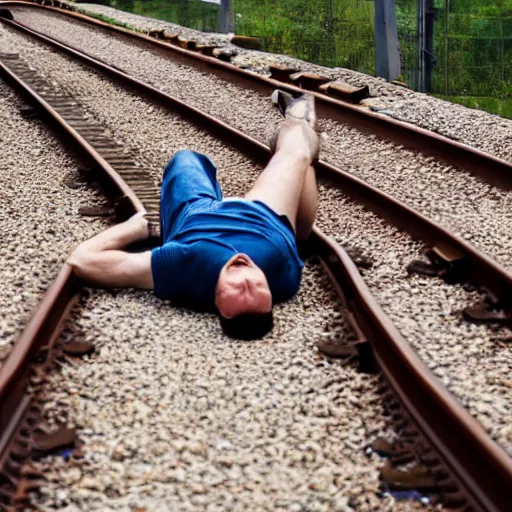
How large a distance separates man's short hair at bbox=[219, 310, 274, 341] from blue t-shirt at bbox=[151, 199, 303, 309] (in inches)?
9.8

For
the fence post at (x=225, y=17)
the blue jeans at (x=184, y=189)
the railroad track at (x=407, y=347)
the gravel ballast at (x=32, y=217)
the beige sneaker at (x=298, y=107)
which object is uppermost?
the fence post at (x=225, y=17)

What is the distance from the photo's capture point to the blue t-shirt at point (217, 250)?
4.41m

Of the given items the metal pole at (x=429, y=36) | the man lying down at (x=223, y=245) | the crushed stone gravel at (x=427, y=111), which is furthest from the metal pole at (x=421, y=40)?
the man lying down at (x=223, y=245)

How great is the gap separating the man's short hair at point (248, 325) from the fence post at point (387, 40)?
7.72m

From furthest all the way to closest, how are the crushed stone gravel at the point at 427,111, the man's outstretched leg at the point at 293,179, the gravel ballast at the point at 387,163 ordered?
the crushed stone gravel at the point at 427,111
the gravel ballast at the point at 387,163
the man's outstretched leg at the point at 293,179

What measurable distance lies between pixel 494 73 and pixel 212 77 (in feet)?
12.1

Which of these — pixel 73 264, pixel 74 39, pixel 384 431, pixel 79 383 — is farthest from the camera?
pixel 74 39

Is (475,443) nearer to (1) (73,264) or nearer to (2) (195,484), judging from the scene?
(2) (195,484)

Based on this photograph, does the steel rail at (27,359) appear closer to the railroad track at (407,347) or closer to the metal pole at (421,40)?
the railroad track at (407,347)

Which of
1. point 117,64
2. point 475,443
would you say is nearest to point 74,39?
point 117,64

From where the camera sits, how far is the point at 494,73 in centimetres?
1209

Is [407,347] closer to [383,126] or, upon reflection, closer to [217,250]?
[217,250]

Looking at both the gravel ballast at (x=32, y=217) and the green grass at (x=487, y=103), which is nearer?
the gravel ballast at (x=32, y=217)

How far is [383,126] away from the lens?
8.94 m
